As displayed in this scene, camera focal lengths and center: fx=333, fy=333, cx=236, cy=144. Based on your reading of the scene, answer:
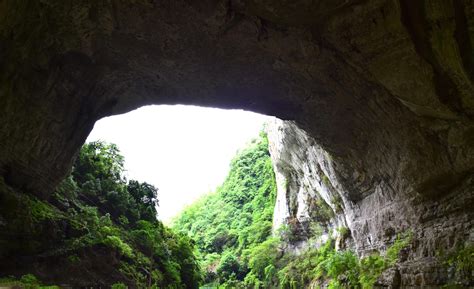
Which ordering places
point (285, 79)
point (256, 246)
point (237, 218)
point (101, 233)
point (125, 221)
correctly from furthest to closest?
point (237, 218), point (256, 246), point (125, 221), point (101, 233), point (285, 79)

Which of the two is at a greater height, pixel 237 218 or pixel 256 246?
pixel 237 218

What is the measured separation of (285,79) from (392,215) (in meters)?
5.45

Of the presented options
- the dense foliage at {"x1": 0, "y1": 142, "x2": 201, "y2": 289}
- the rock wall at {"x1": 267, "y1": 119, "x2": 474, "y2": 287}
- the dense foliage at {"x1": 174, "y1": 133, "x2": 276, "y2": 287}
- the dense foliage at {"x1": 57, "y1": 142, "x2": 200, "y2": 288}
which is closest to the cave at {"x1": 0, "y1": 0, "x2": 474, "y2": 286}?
the rock wall at {"x1": 267, "y1": 119, "x2": 474, "y2": 287}

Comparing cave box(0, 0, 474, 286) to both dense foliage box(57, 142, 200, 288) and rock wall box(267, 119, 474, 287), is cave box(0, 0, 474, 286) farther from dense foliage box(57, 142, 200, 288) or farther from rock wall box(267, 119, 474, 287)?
dense foliage box(57, 142, 200, 288)

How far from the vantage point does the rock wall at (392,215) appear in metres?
7.83

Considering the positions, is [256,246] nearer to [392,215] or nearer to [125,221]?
[125,221]

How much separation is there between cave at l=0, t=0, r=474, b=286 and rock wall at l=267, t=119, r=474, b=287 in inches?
2.2

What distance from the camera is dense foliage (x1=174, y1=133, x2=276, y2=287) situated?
31.7 m

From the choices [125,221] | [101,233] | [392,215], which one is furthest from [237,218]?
[392,215]

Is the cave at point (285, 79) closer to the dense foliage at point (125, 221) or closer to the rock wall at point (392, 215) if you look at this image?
the rock wall at point (392, 215)

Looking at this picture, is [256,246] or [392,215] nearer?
[392,215]

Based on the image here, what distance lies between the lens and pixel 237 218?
39406 mm

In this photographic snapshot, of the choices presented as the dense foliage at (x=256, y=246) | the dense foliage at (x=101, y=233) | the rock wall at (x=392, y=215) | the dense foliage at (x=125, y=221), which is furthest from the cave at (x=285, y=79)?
the dense foliage at (x=125, y=221)

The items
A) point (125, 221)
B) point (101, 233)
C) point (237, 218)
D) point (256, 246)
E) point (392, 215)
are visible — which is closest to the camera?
point (392, 215)
